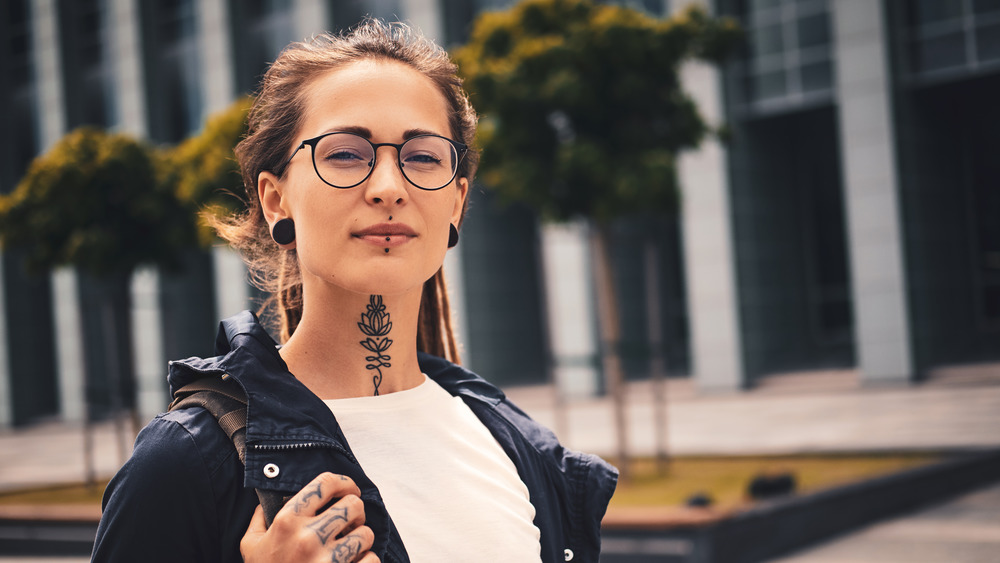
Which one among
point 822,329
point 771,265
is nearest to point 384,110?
point 771,265

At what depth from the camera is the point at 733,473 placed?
8844 mm

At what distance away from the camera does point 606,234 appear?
9.62 meters

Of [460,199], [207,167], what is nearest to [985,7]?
[207,167]

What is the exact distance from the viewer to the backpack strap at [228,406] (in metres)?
1.34

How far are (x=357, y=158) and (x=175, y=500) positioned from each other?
0.63 meters

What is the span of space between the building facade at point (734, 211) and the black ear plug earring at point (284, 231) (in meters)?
10.8

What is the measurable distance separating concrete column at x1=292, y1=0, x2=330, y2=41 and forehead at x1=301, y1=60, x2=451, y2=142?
25.4m

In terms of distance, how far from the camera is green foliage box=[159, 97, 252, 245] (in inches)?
461

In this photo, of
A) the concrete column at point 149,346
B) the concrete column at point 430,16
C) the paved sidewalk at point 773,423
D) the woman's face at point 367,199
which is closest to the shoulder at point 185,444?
the woman's face at point 367,199

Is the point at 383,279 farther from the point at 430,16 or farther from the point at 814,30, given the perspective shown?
the point at 430,16

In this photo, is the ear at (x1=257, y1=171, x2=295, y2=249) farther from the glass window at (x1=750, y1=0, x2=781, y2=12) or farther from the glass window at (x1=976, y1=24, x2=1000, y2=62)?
the glass window at (x1=750, y1=0, x2=781, y2=12)

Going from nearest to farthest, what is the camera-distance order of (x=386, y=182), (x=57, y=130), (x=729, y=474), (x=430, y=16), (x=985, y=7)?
(x=386, y=182)
(x=729, y=474)
(x=985, y=7)
(x=430, y=16)
(x=57, y=130)


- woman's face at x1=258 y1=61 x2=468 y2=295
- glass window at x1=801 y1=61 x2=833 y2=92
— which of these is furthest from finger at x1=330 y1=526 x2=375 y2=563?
glass window at x1=801 y1=61 x2=833 y2=92

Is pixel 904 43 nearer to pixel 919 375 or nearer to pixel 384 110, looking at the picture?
pixel 919 375
